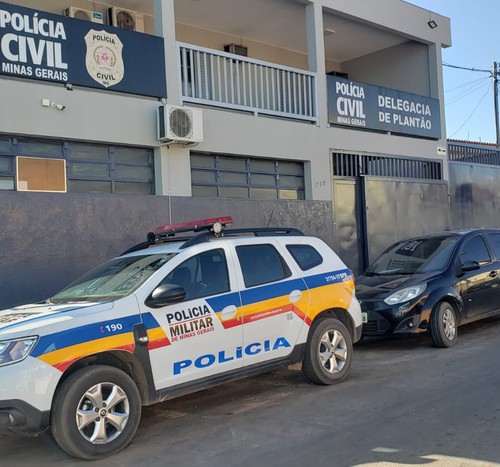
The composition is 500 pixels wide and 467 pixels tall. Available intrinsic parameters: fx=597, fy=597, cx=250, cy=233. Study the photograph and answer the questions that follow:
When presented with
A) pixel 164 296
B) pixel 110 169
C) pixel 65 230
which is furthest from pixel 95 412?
pixel 110 169

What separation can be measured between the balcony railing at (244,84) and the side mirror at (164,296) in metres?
6.24

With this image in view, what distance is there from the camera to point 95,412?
4.55 m

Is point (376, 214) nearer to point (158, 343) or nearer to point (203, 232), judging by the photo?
point (203, 232)

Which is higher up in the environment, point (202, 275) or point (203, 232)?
point (203, 232)

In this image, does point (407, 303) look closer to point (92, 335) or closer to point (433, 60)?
point (92, 335)

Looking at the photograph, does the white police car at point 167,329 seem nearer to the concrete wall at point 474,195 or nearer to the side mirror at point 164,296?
the side mirror at point 164,296

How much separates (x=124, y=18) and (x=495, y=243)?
27.8ft

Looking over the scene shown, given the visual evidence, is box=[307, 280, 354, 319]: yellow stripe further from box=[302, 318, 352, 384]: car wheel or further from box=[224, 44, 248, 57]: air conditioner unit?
box=[224, 44, 248, 57]: air conditioner unit

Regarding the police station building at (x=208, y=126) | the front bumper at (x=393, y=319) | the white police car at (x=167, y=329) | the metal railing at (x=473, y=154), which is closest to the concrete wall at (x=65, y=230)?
the police station building at (x=208, y=126)

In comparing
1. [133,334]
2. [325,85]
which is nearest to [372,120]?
[325,85]

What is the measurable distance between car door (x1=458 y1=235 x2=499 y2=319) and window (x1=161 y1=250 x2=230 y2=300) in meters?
4.28

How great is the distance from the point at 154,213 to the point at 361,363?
4270mm

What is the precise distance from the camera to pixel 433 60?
52.7ft

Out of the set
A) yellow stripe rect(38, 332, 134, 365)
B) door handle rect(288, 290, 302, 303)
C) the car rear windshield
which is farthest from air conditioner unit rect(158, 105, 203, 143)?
yellow stripe rect(38, 332, 134, 365)
